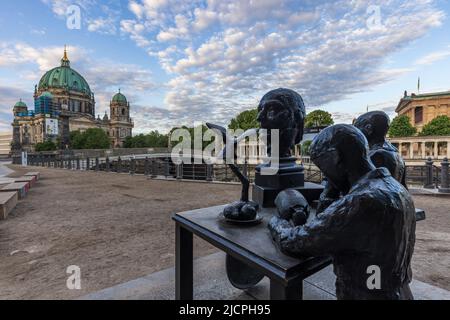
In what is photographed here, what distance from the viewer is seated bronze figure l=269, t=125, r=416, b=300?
1051 mm

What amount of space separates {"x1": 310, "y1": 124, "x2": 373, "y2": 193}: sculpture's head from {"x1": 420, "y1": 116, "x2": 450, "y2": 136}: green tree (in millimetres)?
60003

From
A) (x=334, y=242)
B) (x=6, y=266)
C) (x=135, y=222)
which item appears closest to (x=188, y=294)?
(x=334, y=242)

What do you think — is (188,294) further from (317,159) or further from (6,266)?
(6,266)

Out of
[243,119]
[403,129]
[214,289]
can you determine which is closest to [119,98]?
[243,119]

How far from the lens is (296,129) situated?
7.73 ft

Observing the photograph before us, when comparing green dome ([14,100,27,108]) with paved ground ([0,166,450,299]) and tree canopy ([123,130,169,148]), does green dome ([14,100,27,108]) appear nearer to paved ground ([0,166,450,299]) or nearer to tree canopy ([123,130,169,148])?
tree canopy ([123,130,169,148])

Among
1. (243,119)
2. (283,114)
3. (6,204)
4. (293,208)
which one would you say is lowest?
(6,204)

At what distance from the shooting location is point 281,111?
87.9 inches

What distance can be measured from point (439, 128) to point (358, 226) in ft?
202

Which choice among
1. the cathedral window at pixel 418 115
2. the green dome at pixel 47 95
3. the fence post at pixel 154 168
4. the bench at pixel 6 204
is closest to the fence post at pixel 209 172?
the fence post at pixel 154 168

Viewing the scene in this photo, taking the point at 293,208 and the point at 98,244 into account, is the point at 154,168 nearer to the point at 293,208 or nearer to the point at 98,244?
the point at 98,244

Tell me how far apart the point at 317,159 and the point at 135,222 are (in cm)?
571

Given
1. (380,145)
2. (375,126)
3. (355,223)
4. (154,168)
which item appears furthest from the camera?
(154,168)

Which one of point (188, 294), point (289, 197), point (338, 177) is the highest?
point (338, 177)
